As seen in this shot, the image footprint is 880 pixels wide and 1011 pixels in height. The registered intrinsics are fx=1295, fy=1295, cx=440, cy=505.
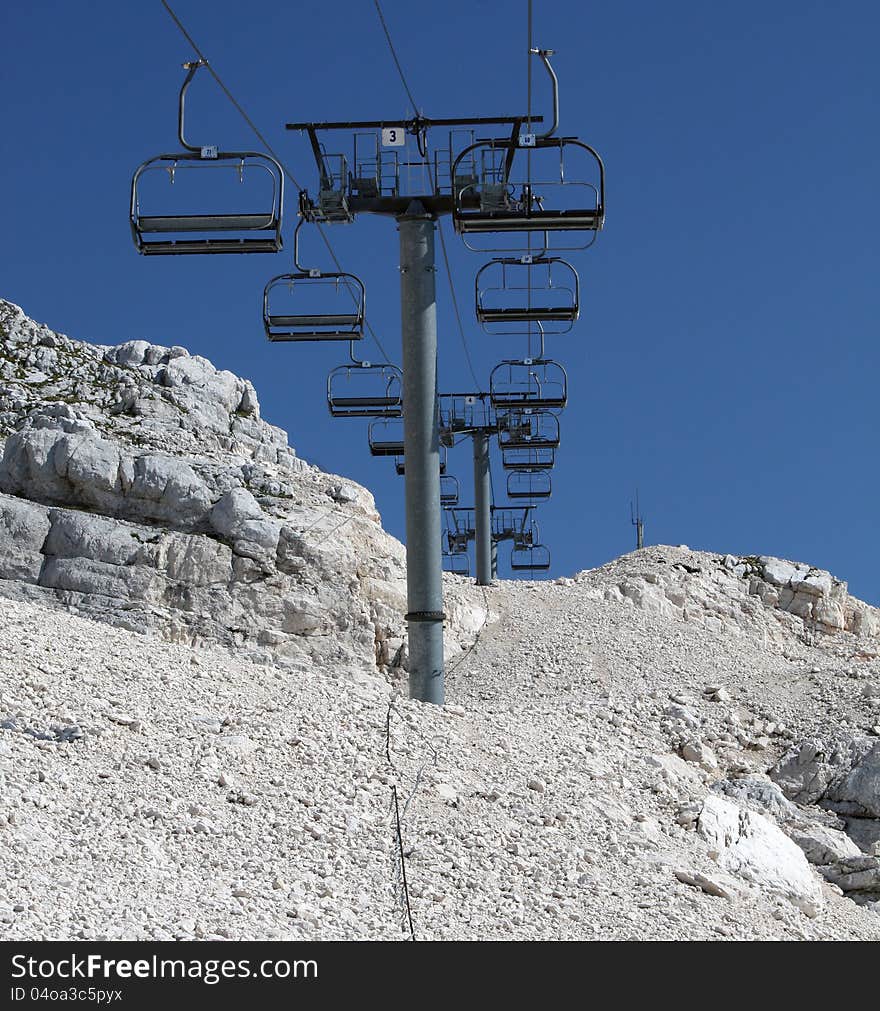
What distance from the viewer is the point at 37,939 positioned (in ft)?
26.8

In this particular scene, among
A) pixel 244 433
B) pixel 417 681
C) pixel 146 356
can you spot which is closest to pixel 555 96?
pixel 417 681

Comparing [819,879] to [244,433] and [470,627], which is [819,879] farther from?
[244,433]

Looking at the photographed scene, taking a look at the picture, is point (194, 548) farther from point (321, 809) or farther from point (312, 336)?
point (321, 809)

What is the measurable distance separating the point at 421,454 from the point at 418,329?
1656mm

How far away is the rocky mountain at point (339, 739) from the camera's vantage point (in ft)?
32.7

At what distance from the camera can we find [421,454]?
16.8 m

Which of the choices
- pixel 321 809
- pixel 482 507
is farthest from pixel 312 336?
pixel 482 507

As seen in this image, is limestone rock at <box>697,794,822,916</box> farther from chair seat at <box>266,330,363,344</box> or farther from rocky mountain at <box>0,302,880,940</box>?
chair seat at <box>266,330,363,344</box>

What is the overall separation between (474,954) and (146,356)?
29.4m

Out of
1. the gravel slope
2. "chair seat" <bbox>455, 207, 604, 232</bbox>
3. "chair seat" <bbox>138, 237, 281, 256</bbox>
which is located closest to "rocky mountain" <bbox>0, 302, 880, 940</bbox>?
the gravel slope

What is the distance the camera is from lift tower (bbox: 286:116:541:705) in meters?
16.6

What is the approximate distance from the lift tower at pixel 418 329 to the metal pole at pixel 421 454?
1 cm

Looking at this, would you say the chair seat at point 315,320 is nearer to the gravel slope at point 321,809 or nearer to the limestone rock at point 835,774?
the gravel slope at point 321,809

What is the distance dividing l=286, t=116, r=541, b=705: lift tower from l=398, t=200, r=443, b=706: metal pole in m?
0.01
